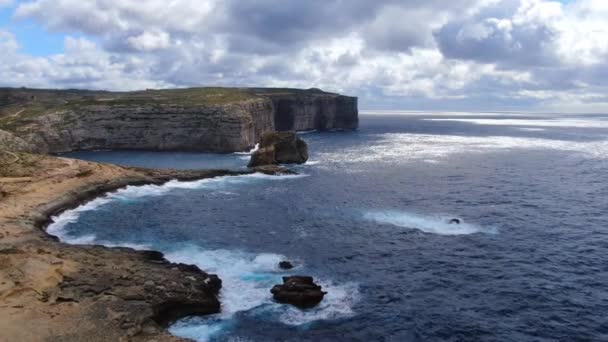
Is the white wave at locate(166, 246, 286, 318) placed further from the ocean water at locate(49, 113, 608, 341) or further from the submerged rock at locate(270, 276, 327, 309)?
the submerged rock at locate(270, 276, 327, 309)

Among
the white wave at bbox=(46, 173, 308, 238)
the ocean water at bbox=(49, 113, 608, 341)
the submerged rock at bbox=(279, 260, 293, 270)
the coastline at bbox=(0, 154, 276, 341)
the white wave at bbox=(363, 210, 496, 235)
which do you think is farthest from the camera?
the white wave at bbox=(46, 173, 308, 238)

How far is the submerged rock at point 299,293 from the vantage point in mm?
39656

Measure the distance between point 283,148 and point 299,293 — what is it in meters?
78.2

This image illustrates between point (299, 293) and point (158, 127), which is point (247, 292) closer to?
point (299, 293)

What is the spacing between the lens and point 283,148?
383 feet

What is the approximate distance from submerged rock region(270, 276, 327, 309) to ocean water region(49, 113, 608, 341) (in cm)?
73

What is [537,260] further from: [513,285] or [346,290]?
[346,290]

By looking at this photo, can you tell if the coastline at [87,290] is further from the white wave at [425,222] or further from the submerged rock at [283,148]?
the submerged rock at [283,148]

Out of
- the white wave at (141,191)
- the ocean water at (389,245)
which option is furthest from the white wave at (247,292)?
the white wave at (141,191)

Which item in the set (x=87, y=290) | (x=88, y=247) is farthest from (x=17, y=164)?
(x=87, y=290)

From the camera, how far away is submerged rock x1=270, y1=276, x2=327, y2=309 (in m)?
39.7

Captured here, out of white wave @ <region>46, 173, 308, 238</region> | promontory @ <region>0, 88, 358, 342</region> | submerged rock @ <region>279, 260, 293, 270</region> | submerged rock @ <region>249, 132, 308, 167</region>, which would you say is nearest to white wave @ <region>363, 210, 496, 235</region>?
submerged rock @ <region>279, 260, 293, 270</region>

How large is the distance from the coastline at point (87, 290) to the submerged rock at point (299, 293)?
5.12 metres

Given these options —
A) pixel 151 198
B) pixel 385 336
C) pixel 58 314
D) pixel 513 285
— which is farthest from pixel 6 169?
pixel 513 285
